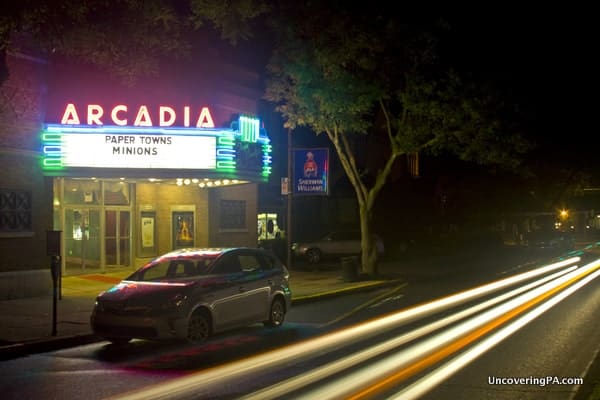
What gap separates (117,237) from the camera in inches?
985

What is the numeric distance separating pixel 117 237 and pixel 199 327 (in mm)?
13558

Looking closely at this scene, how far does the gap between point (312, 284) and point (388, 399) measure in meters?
16.3

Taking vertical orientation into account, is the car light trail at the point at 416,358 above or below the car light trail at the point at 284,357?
above

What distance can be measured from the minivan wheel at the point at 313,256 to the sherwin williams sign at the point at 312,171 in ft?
33.5

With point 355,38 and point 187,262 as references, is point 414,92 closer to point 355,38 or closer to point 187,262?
point 355,38

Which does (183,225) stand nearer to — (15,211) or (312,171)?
(312,171)

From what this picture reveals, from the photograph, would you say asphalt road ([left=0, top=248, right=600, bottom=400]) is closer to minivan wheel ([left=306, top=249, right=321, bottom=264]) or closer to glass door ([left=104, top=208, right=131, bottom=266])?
glass door ([left=104, top=208, right=131, bottom=266])

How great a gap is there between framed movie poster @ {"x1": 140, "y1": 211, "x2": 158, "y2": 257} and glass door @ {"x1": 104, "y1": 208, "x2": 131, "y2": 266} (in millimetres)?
1100

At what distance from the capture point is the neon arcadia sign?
65.9ft

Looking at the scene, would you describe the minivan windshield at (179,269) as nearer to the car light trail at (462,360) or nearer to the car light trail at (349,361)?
the car light trail at (349,361)

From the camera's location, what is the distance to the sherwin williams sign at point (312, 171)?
25.8m

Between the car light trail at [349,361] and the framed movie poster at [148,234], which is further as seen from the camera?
the framed movie poster at [148,234]

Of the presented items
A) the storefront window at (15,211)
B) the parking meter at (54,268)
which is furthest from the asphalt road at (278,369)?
the storefront window at (15,211)

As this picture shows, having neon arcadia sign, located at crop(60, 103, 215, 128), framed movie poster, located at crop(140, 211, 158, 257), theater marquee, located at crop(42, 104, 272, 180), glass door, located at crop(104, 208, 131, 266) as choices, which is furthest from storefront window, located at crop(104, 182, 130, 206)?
neon arcadia sign, located at crop(60, 103, 215, 128)
